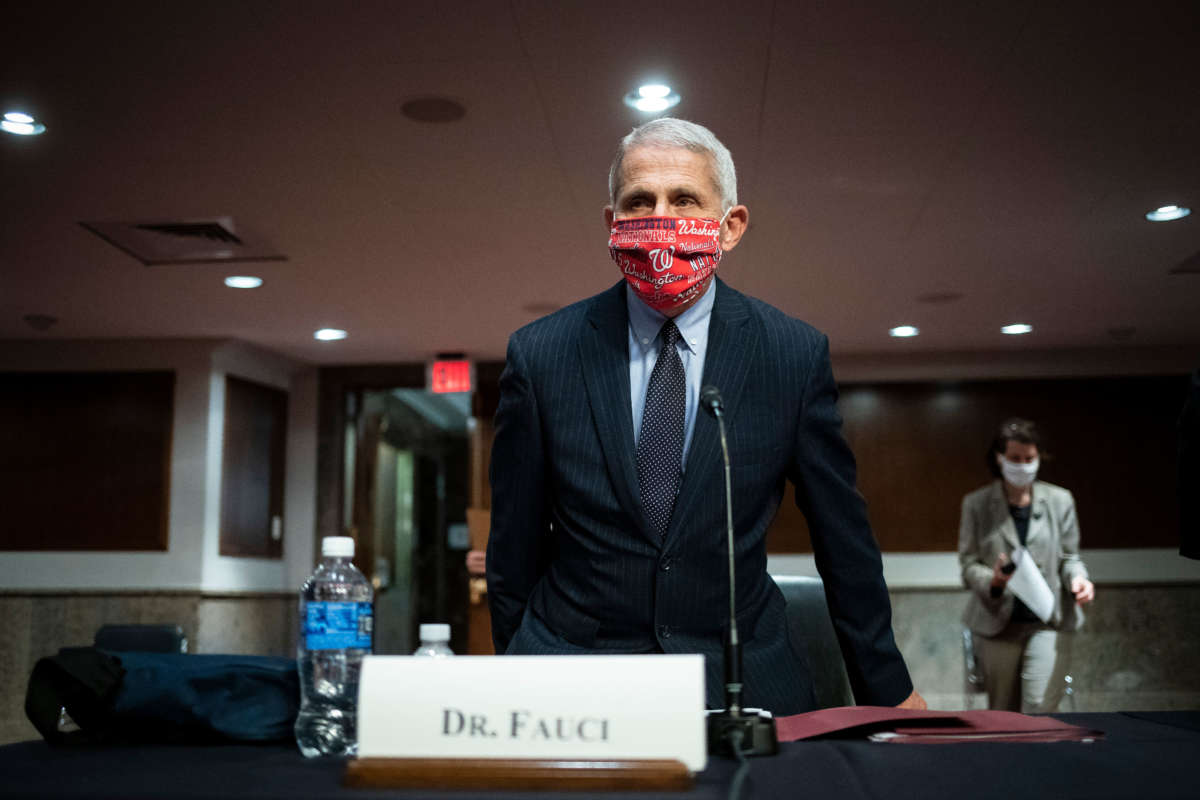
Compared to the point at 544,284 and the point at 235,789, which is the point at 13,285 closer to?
the point at 544,284

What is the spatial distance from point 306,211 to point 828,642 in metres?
3.72

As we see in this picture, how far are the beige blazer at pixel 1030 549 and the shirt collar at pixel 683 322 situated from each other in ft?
11.6

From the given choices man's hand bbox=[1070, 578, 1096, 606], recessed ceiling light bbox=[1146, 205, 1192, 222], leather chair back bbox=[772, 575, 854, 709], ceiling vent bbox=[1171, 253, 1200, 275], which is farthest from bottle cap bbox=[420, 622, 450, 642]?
ceiling vent bbox=[1171, 253, 1200, 275]

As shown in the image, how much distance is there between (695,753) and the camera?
89cm

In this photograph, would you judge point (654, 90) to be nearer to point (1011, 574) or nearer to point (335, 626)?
point (1011, 574)

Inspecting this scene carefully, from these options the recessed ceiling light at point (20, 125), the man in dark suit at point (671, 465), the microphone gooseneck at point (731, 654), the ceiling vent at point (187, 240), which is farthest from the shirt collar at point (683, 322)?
the ceiling vent at point (187, 240)

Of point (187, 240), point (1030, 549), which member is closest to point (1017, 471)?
point (1030, 549)

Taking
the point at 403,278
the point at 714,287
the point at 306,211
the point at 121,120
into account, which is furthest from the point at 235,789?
the point at 403,278

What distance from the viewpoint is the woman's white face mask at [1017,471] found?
482 cm

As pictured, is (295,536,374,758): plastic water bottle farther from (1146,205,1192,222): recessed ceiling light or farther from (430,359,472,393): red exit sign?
(430,359,472,393): red exit sign

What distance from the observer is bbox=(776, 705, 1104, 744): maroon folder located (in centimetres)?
111

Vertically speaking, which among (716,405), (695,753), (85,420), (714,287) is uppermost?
(85,420)

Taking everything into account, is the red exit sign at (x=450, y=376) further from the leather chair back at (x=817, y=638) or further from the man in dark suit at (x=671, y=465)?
the man in dark suit at (x=671, y=465)

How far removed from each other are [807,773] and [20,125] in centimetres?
411
